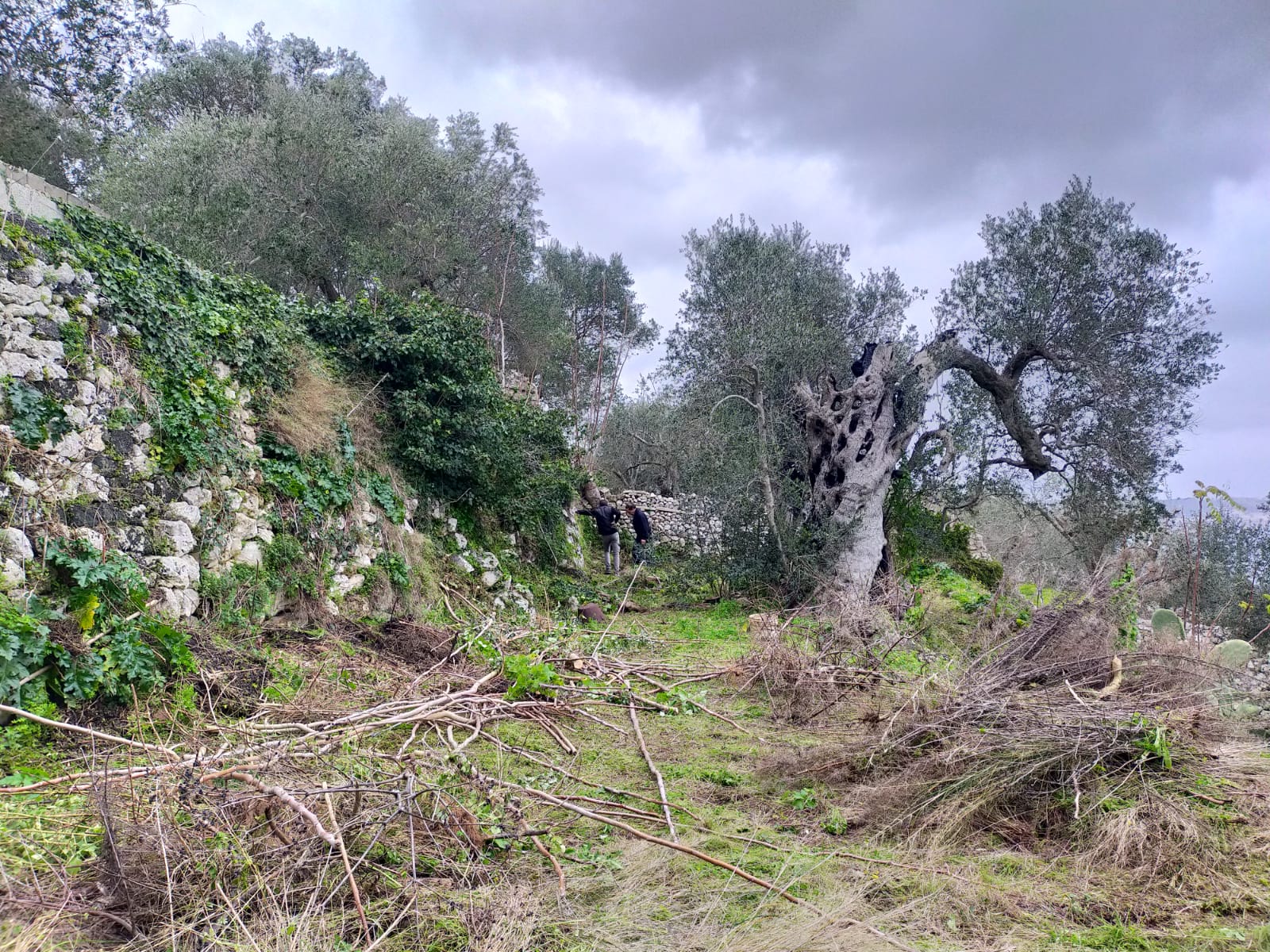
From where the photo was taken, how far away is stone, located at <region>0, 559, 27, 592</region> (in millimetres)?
4531

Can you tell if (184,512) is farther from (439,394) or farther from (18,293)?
(439,394)

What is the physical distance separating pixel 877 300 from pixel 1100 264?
393cm

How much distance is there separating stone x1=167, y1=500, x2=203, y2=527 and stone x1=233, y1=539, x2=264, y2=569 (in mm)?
535

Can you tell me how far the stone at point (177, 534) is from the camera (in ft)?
20.0

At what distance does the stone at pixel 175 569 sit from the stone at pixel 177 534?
73 mm

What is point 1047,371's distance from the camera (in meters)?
13.0

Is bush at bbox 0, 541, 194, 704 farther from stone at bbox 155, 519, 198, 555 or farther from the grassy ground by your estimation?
stone at bbox 155, 519, 198, 555

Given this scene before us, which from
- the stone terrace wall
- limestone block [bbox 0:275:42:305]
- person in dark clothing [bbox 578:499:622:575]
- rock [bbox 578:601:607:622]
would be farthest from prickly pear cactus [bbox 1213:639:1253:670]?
person in dark clothing [bbox 578:499:622:575]

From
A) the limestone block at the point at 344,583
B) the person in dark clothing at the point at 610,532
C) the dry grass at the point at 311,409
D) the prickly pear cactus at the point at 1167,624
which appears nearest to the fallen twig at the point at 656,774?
the limestone block at the point at 344,583

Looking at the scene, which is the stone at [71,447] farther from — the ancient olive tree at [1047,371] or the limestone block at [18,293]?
the ancient olive tree at [1047,371]

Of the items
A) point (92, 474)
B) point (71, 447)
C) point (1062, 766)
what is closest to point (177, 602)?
point (92, 474)

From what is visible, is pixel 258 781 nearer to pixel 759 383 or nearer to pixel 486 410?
pixel 486 410

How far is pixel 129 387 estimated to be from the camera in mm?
6281

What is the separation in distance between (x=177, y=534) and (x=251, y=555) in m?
0.86
